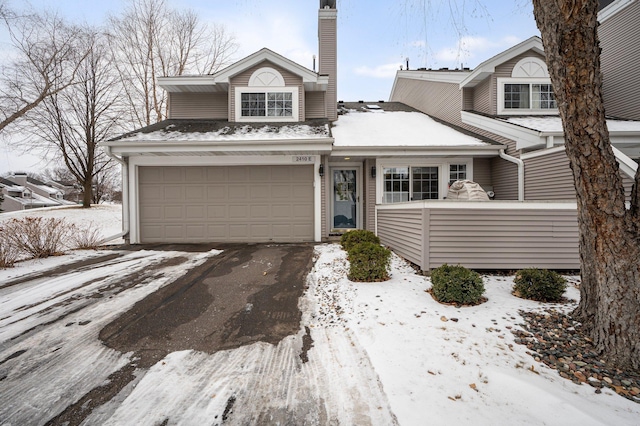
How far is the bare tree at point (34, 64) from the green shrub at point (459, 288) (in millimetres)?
15235

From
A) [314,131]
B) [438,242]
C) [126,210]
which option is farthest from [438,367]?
[126,210]

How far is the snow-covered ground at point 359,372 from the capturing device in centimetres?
180

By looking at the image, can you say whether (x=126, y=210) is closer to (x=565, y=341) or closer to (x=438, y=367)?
(x=438, y=367)

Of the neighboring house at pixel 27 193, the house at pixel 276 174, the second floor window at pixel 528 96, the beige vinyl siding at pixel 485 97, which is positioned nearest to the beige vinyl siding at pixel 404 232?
the house at pixel 276 174

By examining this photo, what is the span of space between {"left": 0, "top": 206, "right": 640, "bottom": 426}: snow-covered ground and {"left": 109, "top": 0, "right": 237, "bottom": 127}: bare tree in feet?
48.3

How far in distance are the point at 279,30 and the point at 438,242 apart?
4.07m

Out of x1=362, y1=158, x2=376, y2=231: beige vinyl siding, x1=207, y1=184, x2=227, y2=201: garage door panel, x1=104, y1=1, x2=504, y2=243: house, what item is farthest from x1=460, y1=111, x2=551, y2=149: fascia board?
x1=207, y1=184, x2=227, y2=201: garage door panel

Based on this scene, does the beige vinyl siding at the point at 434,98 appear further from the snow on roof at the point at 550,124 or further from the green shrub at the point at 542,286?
the green shrub at the point at 542,286

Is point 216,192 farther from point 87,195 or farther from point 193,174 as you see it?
point 87,195

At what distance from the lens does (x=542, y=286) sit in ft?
11.3

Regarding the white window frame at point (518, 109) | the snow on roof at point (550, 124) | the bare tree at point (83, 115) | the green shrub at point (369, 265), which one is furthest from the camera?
the bare tree at point (83, 115)

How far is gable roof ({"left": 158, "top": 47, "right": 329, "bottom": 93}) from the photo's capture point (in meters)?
8.89

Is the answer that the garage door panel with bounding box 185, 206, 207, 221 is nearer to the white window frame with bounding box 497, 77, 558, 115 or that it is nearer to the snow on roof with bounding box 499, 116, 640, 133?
the snow on roof with bounding box 499, 116, 640, 133

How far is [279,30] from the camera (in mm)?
4293
